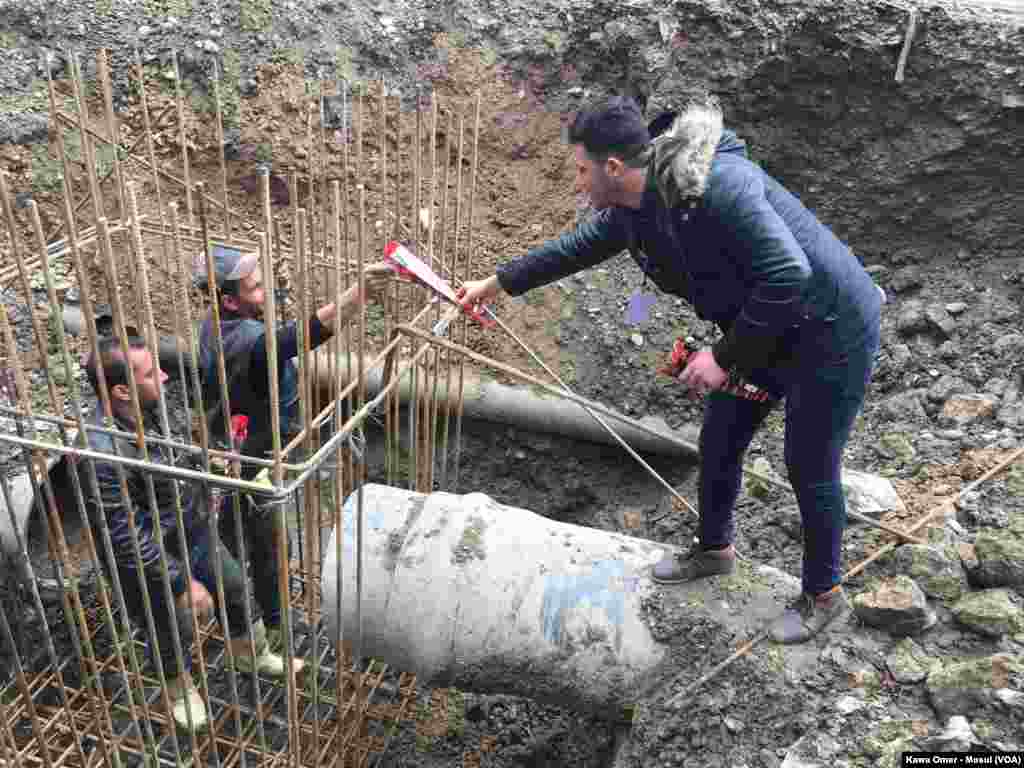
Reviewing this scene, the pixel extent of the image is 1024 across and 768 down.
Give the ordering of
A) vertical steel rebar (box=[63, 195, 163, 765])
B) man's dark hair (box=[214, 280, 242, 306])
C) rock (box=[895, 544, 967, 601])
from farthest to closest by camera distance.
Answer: man's dark hair (box=[214, 280, 242, 306]) < rock (box=[895, 544, 967, 601]) < vertical steel rebar (box=[63, 195, 163, 765])

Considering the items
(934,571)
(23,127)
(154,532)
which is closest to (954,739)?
(934,571)

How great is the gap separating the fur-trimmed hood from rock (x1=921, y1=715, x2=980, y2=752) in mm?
1853

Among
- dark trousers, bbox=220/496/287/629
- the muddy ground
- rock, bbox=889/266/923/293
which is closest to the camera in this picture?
the muddy ground

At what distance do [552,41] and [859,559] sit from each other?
476cm

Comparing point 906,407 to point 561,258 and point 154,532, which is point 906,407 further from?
point 154,532

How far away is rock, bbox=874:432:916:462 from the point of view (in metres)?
4.77

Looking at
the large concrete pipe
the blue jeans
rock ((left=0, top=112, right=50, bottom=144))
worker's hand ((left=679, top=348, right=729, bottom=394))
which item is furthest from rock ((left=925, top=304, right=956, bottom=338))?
rock ((left=0, top=112, right=50, bottom=144))

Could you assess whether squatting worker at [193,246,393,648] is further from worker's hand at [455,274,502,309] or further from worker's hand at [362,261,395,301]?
worker's hand at [455,274,502,309]

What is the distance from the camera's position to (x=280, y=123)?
6914 mm

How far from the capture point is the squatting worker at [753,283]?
2.85 meters

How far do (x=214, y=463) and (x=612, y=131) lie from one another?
206 cm

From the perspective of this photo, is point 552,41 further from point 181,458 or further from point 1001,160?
point 181,458

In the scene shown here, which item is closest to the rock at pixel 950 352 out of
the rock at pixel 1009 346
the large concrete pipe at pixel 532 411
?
the rock at pixel 1009 346

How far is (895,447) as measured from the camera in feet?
15.9
